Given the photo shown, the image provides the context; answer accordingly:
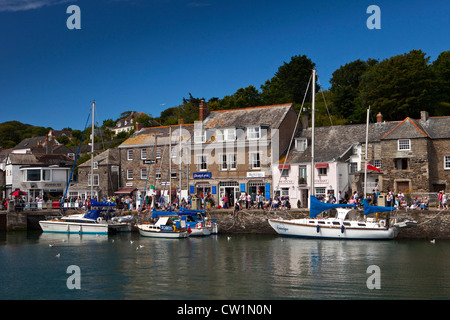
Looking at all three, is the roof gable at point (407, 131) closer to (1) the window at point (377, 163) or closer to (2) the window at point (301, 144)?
(1) the window at point (377, 163)

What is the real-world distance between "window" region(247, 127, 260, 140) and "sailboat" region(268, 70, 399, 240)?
48.0 feet

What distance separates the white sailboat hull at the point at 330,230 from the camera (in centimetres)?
3622

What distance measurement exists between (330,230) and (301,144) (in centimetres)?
1554

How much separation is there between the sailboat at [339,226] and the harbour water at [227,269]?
822mm

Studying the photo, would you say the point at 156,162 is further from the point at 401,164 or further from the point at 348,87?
the point at 348,87

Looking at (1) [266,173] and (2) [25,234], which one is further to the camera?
(1) [266,173]

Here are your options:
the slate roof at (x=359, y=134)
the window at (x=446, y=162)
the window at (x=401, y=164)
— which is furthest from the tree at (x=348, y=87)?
the window at (x=446, y=162)

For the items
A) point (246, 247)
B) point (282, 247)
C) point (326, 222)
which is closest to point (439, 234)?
point (326, 222)

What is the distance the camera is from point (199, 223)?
41.2 metres

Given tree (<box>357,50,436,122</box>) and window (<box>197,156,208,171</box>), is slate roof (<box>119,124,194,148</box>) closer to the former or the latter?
window (<box>197,156,208,171</box>)

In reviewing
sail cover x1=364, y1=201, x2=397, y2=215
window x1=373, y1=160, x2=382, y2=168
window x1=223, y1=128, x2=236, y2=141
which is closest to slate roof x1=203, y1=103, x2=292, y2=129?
window x1=223, y1=128, x2=236, y2=141
